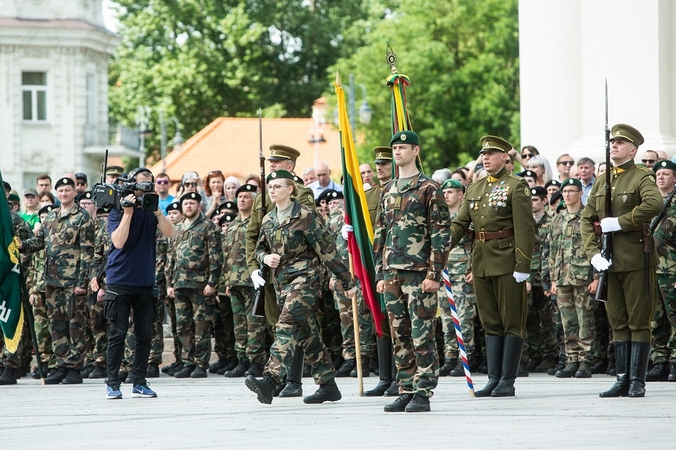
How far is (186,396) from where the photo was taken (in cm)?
1327

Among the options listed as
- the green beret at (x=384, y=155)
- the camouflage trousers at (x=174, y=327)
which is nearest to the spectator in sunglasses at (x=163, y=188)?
the camouflage trousers at (x=174, y=327)

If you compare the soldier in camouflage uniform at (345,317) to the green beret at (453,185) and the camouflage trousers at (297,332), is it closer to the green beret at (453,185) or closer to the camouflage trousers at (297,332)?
the green beret at (453,185)

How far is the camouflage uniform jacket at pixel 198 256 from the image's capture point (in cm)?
1634

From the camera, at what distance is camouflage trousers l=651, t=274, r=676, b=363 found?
45.4ft

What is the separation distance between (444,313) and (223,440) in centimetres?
623

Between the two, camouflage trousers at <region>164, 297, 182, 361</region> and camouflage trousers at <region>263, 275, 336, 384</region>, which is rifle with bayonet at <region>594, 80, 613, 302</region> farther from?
camouflage trousers at <region>164, 297, 182, 361</region>

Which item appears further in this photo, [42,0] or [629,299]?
[42,0]

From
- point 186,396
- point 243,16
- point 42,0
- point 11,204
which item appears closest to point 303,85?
point 243,16

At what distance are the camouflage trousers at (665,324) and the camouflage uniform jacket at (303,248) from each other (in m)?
3.82

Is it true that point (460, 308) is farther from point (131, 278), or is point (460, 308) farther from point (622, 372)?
point (131, 278)

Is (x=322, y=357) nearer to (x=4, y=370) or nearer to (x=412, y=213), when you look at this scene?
(x=412, y=213)

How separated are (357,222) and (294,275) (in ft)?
3.80

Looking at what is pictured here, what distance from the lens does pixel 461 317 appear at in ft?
49.8

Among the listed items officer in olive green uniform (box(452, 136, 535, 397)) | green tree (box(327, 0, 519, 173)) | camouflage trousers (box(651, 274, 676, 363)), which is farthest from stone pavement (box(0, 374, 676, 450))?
green tree (box(327, 0, 519, 173))
